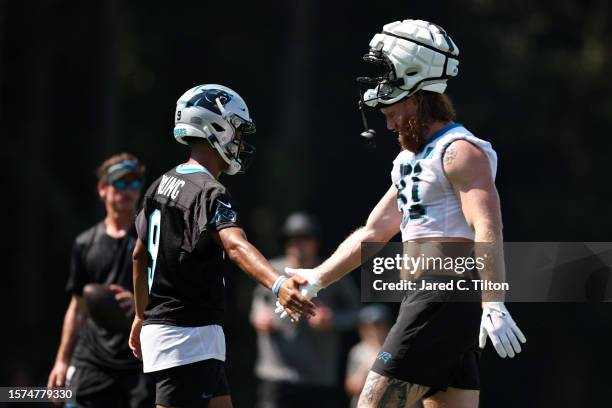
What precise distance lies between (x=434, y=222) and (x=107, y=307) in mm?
2831

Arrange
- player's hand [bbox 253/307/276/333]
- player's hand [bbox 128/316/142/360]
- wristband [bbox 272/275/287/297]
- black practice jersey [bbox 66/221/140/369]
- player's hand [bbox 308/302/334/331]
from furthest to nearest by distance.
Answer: player's hand [bbox 253/307/276/333] → player's hand [bbox 308/302/334/331] → black practice jersey [bbox 66/221/140/369] → player's hand [bbox 128/316/142/360] → wristband [bbox 272/275/287/297]

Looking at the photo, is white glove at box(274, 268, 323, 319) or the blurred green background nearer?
white glove at box(274, 268, 323, 319)

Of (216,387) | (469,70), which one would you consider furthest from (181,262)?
(469,70)

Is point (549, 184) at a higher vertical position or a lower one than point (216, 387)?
higher

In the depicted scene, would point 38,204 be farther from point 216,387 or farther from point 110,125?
point 216,387

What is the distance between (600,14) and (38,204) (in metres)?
11.2

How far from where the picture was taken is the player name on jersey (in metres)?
6.50

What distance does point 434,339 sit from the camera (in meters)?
6.16

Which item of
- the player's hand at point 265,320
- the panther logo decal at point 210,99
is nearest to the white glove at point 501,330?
the panther logo decal at point 210,99

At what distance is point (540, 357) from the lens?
22.0 meters

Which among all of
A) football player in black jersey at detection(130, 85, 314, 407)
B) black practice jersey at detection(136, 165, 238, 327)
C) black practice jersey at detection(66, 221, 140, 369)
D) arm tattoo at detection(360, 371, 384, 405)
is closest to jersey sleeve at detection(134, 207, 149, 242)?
football player in black jersey at detection(130, 85, 314, 407)

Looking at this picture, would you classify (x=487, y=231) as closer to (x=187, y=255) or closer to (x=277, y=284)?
(x=277, y=284)

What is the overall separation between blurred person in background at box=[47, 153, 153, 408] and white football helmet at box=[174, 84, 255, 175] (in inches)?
73.9

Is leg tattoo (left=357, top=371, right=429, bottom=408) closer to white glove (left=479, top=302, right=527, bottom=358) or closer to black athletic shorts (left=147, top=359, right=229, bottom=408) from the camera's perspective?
white glove (left=479, top=302, right=527, bottom=358)
